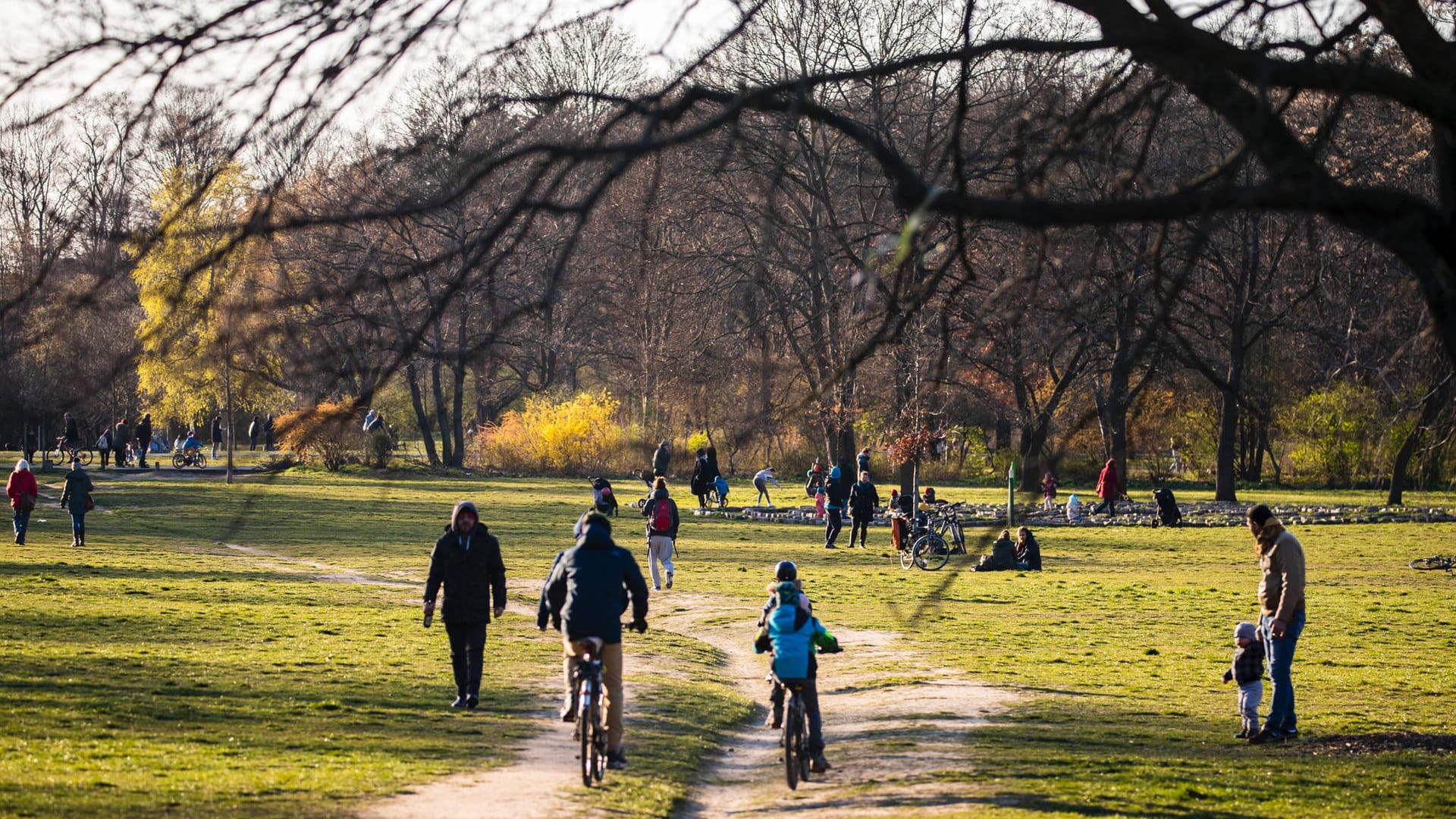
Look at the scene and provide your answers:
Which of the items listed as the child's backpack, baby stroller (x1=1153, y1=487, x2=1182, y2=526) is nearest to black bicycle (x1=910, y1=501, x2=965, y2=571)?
the child's backpack

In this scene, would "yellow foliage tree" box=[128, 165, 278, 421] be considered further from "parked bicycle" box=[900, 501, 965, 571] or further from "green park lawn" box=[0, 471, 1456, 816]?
"parked bicycle" box=[900, 501, 965, 571]

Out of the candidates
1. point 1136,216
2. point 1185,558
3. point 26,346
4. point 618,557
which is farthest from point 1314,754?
point 1185,558

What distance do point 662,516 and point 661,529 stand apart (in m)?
0.38

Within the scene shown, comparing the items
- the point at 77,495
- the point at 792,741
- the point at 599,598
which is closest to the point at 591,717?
the point at 599,598

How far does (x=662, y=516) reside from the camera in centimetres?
2425

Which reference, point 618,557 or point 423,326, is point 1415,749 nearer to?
point 618,557

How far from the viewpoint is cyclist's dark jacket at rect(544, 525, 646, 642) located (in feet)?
35.3

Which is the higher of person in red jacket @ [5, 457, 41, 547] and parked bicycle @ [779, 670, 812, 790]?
person in red jacket @ [5, 457, 41, 547]

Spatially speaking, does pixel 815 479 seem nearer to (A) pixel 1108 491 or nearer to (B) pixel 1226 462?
(A) pixel 1108 491

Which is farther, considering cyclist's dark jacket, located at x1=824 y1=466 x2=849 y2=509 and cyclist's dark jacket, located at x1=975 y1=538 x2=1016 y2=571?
cyclist's dark jacket, located at x1=824 y1=466 x2=849 y2=509

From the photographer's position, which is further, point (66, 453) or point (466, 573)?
point (66, 453)

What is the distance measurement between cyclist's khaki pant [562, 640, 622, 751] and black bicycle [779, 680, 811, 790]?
118cm

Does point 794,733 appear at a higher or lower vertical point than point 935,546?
lower

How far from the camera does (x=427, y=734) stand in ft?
39.2
